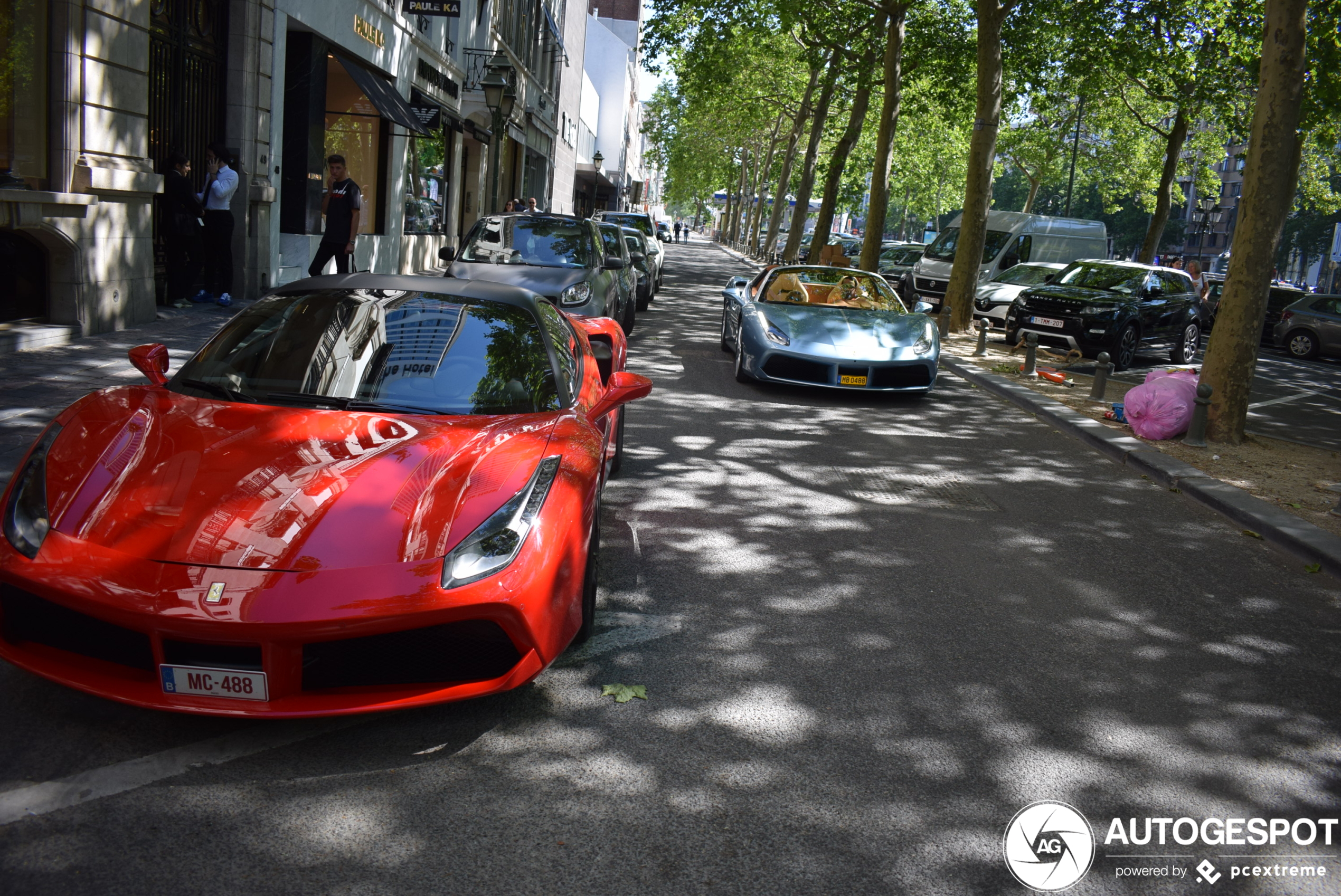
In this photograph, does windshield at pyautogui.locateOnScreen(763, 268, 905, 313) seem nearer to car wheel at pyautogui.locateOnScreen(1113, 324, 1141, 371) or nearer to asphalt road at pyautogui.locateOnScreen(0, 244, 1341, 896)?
car wheel at pyautogui.locateOnScreen(1113, 324, 1141, 371)

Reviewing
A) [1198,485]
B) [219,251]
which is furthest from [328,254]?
[1198,485]

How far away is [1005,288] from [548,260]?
37.7 ft

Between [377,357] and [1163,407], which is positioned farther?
[1163,407]

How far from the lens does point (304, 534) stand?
10.1ft

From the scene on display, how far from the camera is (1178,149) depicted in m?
30.0

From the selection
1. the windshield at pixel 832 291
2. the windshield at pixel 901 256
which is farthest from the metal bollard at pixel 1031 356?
the windshield at pixel 901 256

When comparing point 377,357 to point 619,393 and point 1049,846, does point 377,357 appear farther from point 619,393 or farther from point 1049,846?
point 1049,846

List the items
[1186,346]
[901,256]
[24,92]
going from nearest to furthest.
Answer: [24,92] → [1186,346] → [901,256]

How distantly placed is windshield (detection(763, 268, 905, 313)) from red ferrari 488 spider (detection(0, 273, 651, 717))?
8.04m

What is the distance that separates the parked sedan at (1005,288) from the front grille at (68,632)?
18503mm

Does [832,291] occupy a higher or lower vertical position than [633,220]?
lower

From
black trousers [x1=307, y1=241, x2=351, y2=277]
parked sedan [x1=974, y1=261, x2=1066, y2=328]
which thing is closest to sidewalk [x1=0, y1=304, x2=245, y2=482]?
Answer: black trousers [x1=307, y1=241, x2=351, y2=277]

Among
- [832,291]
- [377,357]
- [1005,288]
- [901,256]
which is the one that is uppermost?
[901,256]

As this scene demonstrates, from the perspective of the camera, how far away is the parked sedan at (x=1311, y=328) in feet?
76.7
